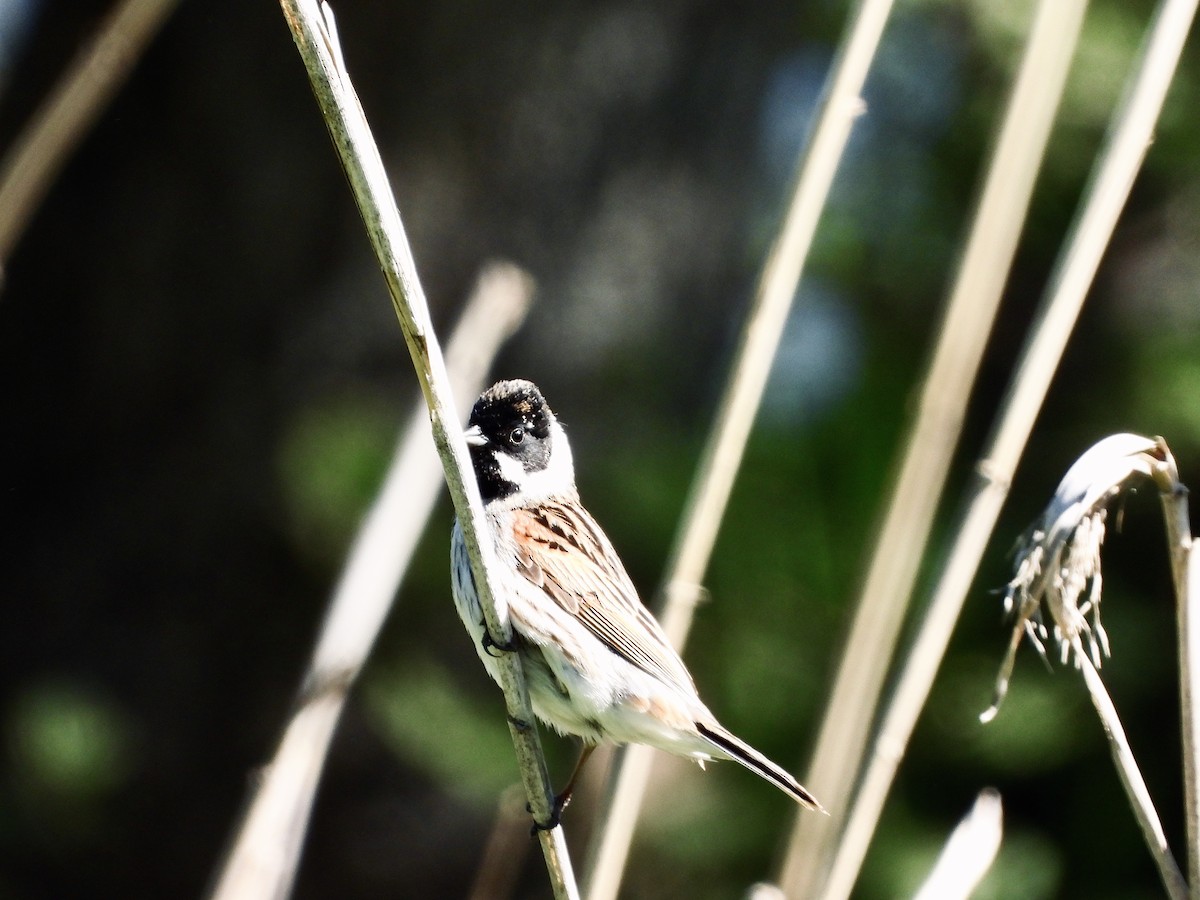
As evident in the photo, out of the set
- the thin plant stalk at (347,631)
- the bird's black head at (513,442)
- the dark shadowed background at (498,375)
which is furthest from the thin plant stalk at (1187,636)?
the dark shadowed background at (498,375)

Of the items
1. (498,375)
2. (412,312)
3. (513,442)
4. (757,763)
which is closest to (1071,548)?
(757,763)

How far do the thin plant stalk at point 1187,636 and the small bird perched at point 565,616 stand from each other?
0.67m

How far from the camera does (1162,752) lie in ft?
12.4

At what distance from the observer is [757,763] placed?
2068 millimetres

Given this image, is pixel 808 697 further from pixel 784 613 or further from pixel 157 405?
pixel 157 405

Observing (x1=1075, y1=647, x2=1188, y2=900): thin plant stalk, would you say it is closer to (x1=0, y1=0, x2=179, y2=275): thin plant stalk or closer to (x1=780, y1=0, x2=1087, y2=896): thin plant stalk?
(x1=780, y1=0, x2=1087, y2=896): thin plant stalk

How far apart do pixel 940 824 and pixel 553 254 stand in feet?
7.88

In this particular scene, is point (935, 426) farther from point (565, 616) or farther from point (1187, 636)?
point (565, 616)

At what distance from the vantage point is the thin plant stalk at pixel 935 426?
1.79 metres

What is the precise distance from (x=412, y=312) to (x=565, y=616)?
122 cm

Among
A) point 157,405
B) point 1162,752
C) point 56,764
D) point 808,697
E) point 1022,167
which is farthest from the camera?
point 157,405

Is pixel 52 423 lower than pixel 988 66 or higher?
lower

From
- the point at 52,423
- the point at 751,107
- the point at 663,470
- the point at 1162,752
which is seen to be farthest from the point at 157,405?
the point at 1162,752

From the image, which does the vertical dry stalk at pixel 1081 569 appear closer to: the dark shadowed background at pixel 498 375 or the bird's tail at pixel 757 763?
the bird's tail at pixel 757 763
